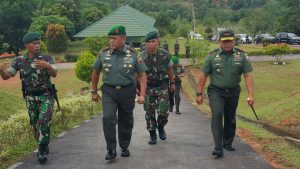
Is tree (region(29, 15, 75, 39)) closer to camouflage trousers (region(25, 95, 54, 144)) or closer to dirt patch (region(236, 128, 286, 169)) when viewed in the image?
dirt patch (region(236, 128, 286, 169))

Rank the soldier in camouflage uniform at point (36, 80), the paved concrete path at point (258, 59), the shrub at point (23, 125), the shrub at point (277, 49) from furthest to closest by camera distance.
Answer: the paved concrete path at point (258, 59) → the shrub at point (277, 49) → the shrub at point (23, 125) → the soldier in camouflage uniform at point (36, 80)

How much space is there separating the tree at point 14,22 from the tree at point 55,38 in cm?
1645

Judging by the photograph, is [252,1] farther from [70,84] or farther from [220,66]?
[220,66]

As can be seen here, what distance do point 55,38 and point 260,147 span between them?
41.6m

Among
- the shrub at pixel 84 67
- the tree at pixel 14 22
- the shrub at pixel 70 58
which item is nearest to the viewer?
the shrub at pixel 84 67

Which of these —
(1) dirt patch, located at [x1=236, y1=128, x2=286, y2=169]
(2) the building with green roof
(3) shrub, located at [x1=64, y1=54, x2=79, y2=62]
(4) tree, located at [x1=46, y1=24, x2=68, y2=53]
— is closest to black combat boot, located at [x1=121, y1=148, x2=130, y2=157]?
(1) dirt patch, located at [x1=236, y1=128, x2=286, y2=169]

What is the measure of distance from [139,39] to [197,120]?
36.0 metres

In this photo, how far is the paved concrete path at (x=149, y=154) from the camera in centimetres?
673

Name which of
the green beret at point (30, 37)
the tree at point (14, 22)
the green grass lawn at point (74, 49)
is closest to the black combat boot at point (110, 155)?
the green beret at point (30, 37)

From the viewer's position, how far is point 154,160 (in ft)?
23.0

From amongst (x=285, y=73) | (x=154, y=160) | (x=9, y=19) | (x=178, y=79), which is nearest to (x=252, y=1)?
(x=9, y=19)

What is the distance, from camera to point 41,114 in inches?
278

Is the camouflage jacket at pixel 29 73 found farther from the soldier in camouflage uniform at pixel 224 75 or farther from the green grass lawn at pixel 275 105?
the green grass lawn at pixel 275 105

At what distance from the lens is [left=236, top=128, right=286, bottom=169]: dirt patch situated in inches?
273
